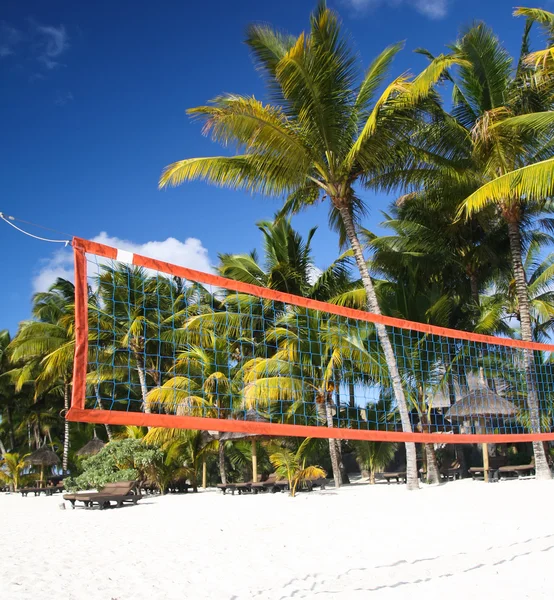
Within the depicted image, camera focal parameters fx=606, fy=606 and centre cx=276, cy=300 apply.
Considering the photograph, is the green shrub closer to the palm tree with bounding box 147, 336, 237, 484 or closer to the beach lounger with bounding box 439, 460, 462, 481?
the palm tree with bounding box 147, 336, 237, 484

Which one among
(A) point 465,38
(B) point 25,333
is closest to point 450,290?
(A) point 465,38

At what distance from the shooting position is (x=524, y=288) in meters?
13.0

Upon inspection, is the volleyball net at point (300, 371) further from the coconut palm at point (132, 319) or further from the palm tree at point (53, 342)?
the palm tree at point (53, 342)

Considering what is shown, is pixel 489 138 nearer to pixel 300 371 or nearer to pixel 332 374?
pixel 332 374

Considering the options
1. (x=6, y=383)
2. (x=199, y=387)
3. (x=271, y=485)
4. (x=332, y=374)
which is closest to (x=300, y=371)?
(x=332, y=374)

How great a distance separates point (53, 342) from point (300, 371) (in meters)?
10.6

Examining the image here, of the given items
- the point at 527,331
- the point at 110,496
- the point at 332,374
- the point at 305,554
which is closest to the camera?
the point at 305,554

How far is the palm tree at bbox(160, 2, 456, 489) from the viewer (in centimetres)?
1048

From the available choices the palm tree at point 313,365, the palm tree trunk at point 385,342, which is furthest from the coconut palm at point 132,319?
the palm tree trunk at point 385,342

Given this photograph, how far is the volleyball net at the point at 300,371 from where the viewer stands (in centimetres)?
479

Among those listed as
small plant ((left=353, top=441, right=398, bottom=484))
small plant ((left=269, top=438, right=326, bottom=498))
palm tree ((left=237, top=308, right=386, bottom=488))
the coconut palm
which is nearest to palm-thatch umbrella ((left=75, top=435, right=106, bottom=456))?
the coconut palm

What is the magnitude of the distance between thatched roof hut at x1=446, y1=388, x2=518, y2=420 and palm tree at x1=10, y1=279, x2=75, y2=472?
1211 cm

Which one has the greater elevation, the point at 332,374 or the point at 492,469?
the point at 332,374

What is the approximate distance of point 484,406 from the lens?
13828 millimetres
